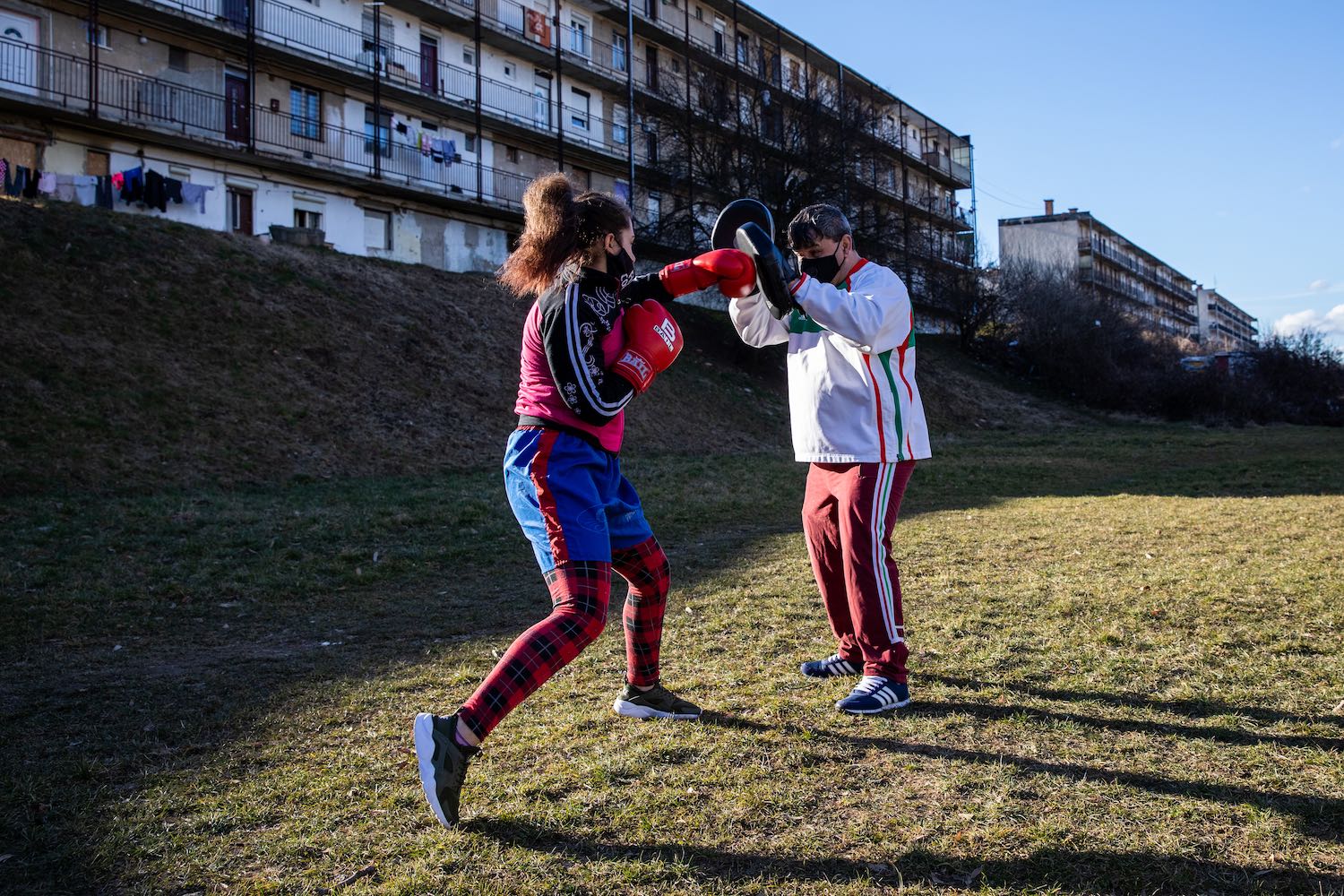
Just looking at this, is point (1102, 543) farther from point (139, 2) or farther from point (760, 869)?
point (139, 2)

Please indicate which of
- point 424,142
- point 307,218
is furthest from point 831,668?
point 424,142

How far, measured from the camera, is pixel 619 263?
3.45 meters

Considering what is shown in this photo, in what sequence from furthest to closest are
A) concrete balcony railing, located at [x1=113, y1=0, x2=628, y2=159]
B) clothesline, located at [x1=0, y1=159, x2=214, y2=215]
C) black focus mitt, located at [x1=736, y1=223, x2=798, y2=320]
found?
concrete balcony railing, located at [x1=113, y1=0, x2=628, y2=159]
clothesline, located at [x1=0, y1=159, x2=214, y2=215]
black focus mitt, located at [x1=736, y1=223, x2=798, y2=320]

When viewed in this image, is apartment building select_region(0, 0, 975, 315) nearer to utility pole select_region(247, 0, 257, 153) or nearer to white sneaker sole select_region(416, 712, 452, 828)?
utility pole select_region(247, 0, 257, 153)

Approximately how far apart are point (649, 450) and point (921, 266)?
22230mm

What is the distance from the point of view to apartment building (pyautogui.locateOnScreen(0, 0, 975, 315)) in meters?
22.1

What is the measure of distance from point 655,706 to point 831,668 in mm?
956

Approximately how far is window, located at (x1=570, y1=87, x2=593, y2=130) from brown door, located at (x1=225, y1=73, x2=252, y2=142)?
12.4 meters

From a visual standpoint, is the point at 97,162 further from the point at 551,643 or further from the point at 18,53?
the point at 551,643

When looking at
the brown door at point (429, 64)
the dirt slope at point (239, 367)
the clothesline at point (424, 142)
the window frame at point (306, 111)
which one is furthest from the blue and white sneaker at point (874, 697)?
the brown door at point (429, 64)

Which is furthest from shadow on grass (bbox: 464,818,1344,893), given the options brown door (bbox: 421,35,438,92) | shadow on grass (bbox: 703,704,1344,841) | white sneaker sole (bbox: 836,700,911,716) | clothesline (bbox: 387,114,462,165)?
brown door (bbox: 421,35,438,92)

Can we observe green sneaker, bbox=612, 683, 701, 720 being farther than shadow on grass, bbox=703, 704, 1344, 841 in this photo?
Yes

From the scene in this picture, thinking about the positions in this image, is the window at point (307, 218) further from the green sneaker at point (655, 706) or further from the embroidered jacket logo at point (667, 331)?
the embroidered jacket logo at point (667, 331)

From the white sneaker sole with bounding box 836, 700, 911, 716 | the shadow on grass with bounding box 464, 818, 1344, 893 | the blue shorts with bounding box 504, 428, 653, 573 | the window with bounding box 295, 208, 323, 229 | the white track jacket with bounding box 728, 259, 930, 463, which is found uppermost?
the window with bounding box 295, 208, 323, 229
